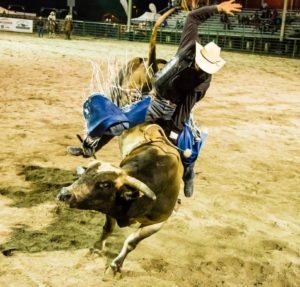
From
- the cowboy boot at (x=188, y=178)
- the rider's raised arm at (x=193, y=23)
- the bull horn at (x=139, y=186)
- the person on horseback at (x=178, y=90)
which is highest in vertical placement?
the rider's raised arm at (x=193, y=23)

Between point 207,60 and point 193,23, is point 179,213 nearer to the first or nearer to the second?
point 207,60

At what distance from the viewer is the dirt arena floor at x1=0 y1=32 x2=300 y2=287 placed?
11.6ft

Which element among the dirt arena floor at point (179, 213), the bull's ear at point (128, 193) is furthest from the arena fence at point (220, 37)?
the bull's ear at point (128, 193)

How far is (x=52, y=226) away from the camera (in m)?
4.12

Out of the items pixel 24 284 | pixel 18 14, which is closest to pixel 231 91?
pixel 24 284

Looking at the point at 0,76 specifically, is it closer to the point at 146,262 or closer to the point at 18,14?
the point at 146,262

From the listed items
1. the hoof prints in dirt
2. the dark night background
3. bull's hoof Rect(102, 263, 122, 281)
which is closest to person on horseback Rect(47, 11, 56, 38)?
the dark night background

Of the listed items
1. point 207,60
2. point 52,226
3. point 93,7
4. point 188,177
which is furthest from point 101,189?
point 93,7

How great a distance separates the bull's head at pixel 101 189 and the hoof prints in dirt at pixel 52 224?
3.63 feet

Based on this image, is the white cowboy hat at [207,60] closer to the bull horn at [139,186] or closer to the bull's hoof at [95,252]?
the bull horn at [139,186]

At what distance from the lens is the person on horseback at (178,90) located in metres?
3.78

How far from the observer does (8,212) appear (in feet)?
14.1

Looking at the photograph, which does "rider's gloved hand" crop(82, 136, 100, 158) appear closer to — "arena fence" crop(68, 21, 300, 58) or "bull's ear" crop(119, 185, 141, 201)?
"bull's ear" crop(119, 185, 141, 201)

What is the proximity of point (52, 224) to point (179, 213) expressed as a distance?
1202mm
